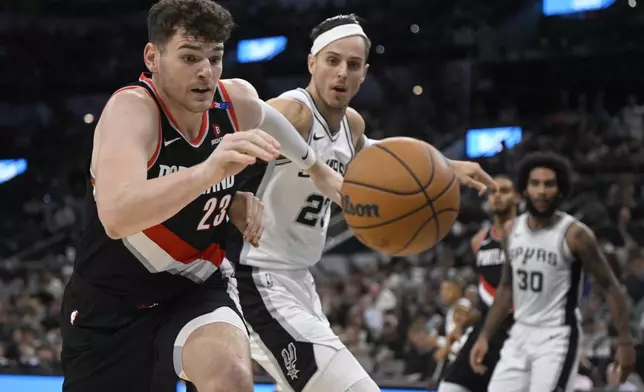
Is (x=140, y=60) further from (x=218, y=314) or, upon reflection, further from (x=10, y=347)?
(x=218, y=314)

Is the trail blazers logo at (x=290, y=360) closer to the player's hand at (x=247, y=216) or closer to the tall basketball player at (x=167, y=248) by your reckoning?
the tall basketball player at (x=167, y=248)

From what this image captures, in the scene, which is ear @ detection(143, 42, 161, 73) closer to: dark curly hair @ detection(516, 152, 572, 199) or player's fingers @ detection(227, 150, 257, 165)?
player's fingers @ detection(227, 150, 257, 165)

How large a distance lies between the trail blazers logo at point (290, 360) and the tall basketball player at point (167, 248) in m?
0.69

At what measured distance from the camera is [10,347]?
12.2m

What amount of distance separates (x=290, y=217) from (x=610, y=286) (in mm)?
2373

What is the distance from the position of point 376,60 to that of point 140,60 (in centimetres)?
555

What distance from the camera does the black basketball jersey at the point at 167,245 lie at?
3270 mm

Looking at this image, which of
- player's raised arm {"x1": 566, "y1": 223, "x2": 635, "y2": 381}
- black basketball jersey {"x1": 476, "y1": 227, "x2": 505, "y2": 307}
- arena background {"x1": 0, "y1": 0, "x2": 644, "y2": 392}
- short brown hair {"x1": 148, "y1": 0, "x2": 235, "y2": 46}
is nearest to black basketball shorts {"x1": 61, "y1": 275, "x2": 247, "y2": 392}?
short brown hair {"x1": 148, "y1": 0, "x2": 235, "y2": 46}

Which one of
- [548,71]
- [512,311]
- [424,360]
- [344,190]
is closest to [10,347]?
[424,360]

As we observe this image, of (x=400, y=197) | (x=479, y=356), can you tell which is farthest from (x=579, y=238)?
(x=400, y=197)

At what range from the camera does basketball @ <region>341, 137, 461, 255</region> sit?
3572 millimetres

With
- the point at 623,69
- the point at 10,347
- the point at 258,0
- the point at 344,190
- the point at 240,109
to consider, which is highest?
the point at 258,0

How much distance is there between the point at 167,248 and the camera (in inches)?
130

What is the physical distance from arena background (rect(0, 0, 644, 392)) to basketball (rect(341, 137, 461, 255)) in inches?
191
